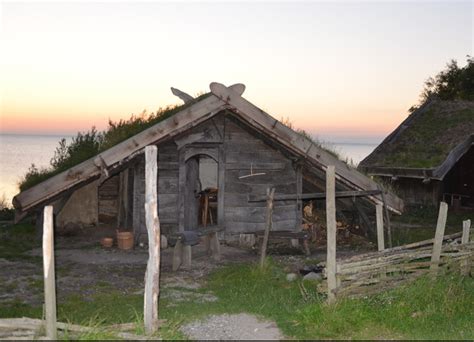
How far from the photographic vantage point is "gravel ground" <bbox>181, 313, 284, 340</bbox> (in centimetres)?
694

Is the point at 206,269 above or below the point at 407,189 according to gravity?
below

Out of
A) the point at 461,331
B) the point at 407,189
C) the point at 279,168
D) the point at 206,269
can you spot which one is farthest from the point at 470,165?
the point at 461,331

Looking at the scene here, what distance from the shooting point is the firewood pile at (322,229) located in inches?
591

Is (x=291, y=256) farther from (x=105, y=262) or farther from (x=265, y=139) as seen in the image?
(x=105, y=262)

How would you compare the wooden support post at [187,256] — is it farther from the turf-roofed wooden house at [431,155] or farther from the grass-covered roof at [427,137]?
the grass-covered roof at [427,137]

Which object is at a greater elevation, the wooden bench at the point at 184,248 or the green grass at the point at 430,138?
the green grass at the point at 430,138

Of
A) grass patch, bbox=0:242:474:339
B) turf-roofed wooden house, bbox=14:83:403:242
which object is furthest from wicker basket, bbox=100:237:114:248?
grass patch, bbox=0:242:474:339

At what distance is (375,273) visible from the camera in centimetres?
850

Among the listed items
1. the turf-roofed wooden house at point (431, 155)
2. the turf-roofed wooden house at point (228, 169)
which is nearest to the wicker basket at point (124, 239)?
the turf-roofed wooden house at point (228, 169)

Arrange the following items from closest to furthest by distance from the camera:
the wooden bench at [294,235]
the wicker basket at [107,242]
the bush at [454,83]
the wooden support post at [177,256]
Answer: the wooden support post at [177,256] → the wooden bench at [294,235] → the wicker basket at [107,242] → the bush at [454,83]

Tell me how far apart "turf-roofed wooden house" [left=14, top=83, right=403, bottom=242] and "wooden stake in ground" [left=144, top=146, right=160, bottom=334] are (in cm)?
494

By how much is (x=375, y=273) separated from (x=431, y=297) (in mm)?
896

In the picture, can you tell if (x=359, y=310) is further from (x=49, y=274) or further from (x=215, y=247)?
(x=215, y=247)

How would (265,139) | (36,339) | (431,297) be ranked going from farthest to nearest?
(265,139) < (431,297) < (36,339)
